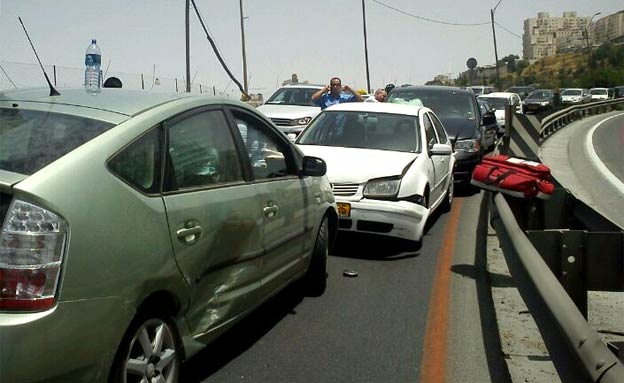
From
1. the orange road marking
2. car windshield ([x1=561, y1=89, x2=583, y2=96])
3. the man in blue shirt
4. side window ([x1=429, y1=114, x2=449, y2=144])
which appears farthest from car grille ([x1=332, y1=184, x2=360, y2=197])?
car windshield ([x1=561, y1=89, x2=583, y2=96])

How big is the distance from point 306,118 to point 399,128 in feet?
22.2

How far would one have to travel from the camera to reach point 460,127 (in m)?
13.8

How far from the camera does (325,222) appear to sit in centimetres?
611

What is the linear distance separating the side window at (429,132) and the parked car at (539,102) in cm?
3213

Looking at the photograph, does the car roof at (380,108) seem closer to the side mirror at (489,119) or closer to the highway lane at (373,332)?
the highway lane at (373,332)

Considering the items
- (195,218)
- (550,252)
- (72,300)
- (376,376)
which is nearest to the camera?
(72,300)

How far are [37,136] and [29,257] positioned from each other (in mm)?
699

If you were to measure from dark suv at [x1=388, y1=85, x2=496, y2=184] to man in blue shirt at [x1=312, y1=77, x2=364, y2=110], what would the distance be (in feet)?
2.91

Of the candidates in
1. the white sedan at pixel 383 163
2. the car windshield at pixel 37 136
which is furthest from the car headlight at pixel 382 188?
the car windshield at pixel 37 136

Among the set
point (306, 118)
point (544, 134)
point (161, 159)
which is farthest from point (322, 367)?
point (544, 134)

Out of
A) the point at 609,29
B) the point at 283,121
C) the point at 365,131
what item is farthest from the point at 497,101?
the point at 609,29

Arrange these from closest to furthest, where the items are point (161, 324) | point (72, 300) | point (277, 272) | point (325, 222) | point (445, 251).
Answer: point (72, 300), point (161, 324), point (277, 272), point (325, 222), point (445, 251)

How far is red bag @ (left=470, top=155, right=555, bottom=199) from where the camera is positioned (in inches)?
281

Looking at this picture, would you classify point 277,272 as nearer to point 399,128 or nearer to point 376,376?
point 376,376
